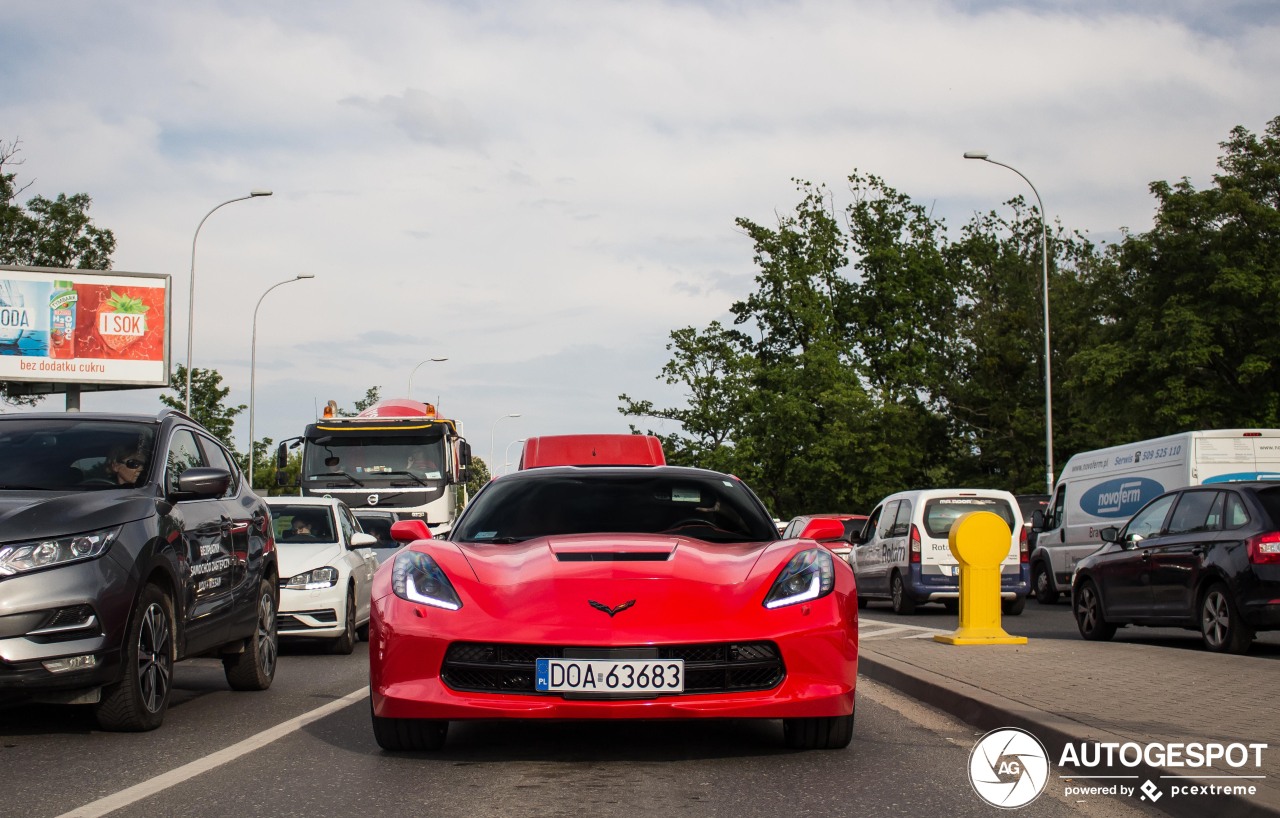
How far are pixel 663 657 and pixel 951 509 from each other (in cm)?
1628

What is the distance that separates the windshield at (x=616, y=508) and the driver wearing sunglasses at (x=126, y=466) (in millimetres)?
1981

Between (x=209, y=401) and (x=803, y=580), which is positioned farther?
(x=209, y=401)

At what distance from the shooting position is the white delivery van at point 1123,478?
21.8 metres

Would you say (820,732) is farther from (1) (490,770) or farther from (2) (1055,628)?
(2) (1055,628)

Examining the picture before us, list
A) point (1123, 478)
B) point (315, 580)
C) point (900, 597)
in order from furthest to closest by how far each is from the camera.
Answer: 1. point (1123, 478)
2. point (900, 597)
3. point (315, 580)

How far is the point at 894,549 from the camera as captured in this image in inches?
892

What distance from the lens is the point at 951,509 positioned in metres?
22.0

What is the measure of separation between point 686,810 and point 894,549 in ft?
57.1

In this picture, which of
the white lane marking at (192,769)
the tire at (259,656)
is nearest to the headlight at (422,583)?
the white lane marking at (192,769)

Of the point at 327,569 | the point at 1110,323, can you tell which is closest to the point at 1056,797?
the point at 327,569

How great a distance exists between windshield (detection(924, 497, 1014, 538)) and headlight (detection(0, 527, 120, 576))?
1596 cm

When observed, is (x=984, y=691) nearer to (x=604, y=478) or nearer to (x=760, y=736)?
(x=760, y=736)

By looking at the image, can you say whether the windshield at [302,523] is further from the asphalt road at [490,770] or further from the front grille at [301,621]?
the asphalt road at [490,770]

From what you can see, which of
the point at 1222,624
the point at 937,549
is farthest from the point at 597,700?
the point at 937,549
